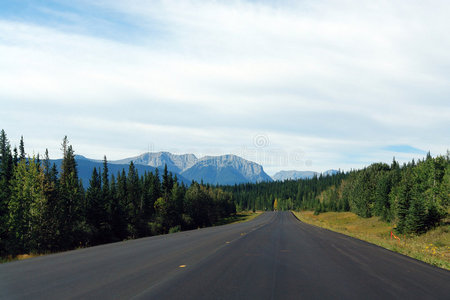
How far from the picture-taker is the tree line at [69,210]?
31.2 m

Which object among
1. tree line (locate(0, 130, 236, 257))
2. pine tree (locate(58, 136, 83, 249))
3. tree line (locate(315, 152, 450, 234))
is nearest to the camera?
tree line (locate(0, 130, 236, 257))

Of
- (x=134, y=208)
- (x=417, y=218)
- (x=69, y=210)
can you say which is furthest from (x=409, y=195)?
(x=134, y=208)

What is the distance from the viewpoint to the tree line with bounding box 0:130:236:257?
102ft

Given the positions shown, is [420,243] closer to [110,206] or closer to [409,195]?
[409,195]

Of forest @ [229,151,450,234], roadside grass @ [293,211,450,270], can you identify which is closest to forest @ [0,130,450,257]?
forest @ [229,151,450,234]

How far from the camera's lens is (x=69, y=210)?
42969 millimetres

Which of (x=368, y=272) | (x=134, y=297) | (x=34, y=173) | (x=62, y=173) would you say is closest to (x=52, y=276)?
(x=134, y=297)

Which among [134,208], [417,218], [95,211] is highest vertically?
[95,211]

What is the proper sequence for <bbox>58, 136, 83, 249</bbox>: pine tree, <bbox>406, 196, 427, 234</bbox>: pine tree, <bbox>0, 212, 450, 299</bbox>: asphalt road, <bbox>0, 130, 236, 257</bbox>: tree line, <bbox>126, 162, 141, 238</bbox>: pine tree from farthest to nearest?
1. <bbox>126, 162, 141, 238</bbox>: pine tree
2. <bbox>406, 196, 427, 234</bbox>: pine tree
3. <bbox>58, 136, 83, 249</bbox>: pine tree
4. <bbox>0, 130, 236, 257</bbox>: tree line
5. <bbox>0, 212, 450, 299</bbox>: asphalt road

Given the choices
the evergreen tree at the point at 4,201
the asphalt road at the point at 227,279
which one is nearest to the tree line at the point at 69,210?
the evergreen tree at the point at 4,201

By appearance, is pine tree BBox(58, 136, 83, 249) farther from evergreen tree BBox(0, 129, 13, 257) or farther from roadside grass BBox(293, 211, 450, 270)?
roadside grass BBox(293, 211, 450, 270)

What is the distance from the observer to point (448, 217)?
1729 inches

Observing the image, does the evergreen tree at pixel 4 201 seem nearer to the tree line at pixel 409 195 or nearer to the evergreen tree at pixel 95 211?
the evergreen tree at pixel 95 211

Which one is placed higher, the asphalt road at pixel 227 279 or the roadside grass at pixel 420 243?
the asphalt road at pixel 227 279
